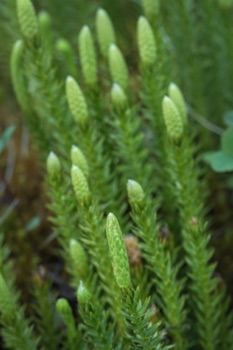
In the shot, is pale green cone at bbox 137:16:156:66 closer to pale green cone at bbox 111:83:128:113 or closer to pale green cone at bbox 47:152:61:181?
pale green cone at bbox 111:83:128:113

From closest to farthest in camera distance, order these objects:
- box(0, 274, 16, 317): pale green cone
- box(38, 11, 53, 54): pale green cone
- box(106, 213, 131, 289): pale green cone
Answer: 1. box(106, 213, 131, 289): pale green cone
2. box(0, 274, 16, 317): pale green cone
3. box(38, 11, 53, 54): pale green cone

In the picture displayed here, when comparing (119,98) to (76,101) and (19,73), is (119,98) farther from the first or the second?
(19,73)

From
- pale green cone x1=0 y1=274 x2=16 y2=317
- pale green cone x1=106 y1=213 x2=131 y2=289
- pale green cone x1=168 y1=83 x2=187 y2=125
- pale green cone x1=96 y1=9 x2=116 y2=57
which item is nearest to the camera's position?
pale green cone x1=106 y1=213 x2=131 y2=289

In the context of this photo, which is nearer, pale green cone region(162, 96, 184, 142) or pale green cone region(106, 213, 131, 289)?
pale green cone region(106, 213, 131, 289)

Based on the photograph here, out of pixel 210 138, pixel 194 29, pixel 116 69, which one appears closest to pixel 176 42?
pixel 194 29

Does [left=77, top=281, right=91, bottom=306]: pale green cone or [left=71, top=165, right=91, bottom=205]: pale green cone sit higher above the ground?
[left=71, top=165, right=91, bottom=205]: pale green cone

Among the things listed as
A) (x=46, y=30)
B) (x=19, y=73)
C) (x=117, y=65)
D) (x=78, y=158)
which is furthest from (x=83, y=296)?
(x=46, y=30)

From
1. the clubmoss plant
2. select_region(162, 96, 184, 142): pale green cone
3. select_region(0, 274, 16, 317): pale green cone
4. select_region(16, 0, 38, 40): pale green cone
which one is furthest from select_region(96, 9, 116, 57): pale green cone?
select_region(0, 274, 16, 317): pale green cone
